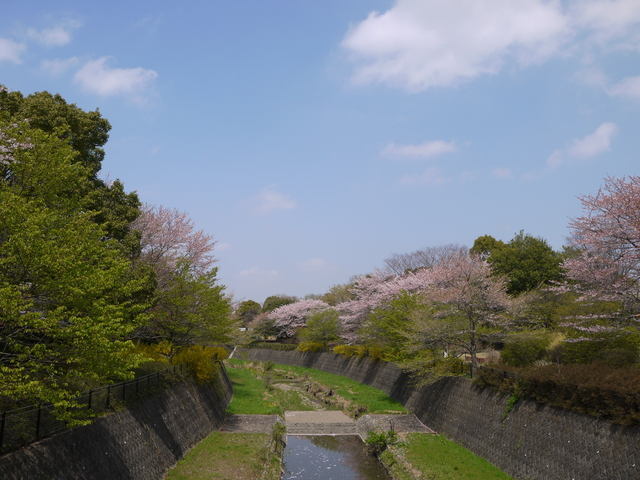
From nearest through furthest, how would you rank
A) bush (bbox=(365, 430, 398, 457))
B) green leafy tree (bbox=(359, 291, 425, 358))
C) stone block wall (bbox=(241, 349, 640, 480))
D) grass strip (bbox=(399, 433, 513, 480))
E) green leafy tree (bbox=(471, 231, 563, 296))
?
stone block wall (bbox=(241, 349, 640, 480)), grass strip (bbox=(399, 433, 513, 480)), bush (bbox=(365, 430, 398, 457)), green leafy tree (bbox=(359, 291, 425, 358)), green leafy tree (bbox=(471, 231, 563, 296))

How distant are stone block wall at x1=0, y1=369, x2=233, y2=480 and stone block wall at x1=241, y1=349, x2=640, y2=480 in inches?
524

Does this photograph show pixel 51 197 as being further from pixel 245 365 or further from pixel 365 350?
pixel 245 365

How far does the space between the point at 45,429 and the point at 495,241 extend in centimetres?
6779

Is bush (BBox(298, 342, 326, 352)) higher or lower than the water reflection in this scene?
higher

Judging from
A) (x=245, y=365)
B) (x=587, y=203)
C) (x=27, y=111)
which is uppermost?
(x=27, y=111)

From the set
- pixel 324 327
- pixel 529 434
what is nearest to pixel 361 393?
pixel 529 434

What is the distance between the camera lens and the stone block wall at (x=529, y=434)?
40.4ft

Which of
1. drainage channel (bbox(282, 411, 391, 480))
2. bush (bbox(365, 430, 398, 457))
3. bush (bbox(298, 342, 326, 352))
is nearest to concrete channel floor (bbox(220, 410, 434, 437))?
drainage channel (bbox(282, 411, 391, 480))

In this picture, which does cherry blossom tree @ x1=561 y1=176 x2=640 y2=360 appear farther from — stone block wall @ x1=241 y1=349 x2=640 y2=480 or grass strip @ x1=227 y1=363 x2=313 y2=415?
grass strip @ x1=227 y1=363 x2=313 y2=415

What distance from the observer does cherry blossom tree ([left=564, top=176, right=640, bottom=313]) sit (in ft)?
56.3

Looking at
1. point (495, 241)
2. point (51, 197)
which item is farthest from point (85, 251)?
point (495, 241)

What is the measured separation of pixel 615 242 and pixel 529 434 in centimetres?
856

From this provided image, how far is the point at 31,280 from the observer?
35.1ft

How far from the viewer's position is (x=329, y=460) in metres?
22.5
